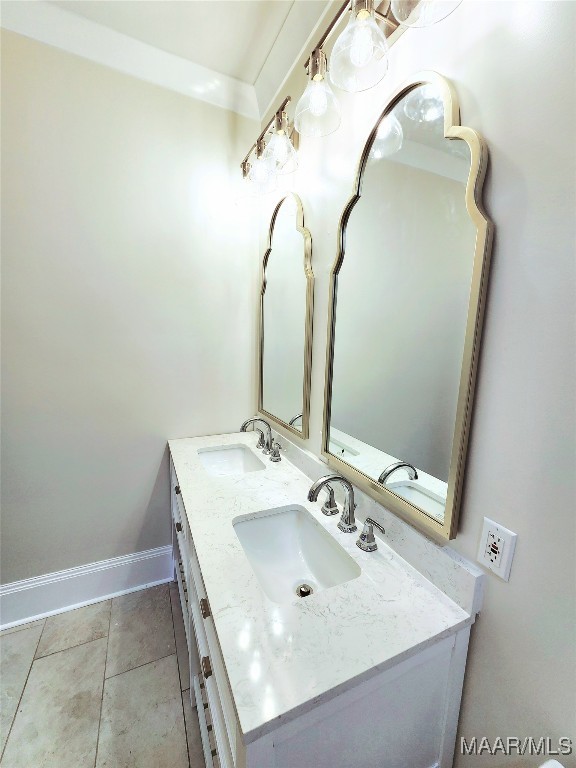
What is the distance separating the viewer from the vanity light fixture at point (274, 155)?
1.27 m

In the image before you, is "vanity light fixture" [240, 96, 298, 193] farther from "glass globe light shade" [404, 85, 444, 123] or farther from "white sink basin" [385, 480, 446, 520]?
"white sink basin" [385, 480, 446, 520]

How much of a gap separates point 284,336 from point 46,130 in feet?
4.28

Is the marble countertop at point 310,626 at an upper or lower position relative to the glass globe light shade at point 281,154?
lower

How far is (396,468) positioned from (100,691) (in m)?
1.46

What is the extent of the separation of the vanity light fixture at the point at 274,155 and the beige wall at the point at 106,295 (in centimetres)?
23

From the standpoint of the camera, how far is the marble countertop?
0.56 meters

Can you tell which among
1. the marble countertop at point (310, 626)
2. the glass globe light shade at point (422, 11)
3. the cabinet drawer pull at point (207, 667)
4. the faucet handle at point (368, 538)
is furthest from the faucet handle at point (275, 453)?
the glass globe light shade at point (422, 11)

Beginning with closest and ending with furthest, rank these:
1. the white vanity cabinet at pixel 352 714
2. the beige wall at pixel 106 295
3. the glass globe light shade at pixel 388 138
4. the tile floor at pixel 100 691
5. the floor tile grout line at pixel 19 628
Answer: the white vanity cabinet at pixel 352 714
the glass globe light shade at pixel 388 138
the tile floor at pixel 100 691
the beige wall at pixel 106 295
the floor tile grout line at pixel 19 628

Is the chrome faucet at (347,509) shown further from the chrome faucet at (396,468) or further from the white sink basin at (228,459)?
the white sink basin at (228,459)

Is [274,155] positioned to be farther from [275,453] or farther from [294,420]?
[275,453]

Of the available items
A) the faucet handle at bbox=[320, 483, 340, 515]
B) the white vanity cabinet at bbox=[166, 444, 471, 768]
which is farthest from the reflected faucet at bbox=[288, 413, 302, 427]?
the white vanity cabinet at bbox=[166, 444, 471, 768]

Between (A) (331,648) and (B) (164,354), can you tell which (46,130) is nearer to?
(B) (164,354)

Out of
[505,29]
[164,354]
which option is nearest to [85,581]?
[164,354]

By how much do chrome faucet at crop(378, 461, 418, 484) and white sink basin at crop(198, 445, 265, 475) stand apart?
2.56 ft
